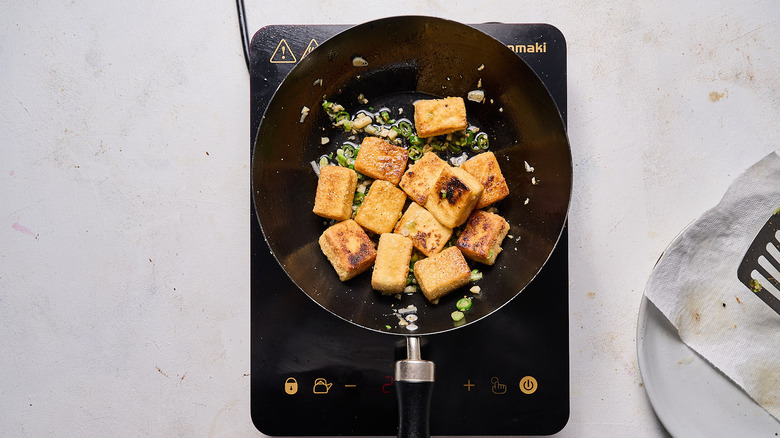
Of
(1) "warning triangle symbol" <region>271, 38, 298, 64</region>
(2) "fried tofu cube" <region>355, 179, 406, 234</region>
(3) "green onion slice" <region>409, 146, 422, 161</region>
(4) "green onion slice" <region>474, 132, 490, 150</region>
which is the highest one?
(1) "warning triangle symbol" <region>271, 38, 298, 64</region>

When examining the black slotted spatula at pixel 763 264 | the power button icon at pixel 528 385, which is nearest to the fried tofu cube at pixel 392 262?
the power button icon at pixel 528 385

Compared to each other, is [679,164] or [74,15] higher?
[74,15]

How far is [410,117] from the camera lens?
5.06ft

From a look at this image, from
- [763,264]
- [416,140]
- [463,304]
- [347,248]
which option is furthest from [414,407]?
[763,264]

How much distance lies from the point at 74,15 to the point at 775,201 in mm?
1997

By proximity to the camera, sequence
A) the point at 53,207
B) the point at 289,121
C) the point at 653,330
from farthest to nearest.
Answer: the point at 53,207
the point at 653,330
the point at 289,121

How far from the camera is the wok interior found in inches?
53.2

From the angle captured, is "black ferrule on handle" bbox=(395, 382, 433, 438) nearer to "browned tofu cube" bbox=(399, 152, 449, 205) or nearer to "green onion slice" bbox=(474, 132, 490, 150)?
"browned tofu cube" bbox=(399, 152, 449, 205)

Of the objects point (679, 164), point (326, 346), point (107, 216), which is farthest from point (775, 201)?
point (107, 216)

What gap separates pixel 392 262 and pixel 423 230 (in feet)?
0.38

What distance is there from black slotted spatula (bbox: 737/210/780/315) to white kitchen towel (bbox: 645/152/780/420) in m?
0.02

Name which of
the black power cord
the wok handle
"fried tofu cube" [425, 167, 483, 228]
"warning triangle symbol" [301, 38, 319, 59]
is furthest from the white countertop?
the wok handle

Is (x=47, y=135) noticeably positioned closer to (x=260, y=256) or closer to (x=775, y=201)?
(x=260, y=256)

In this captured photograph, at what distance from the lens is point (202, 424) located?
1591 mm
